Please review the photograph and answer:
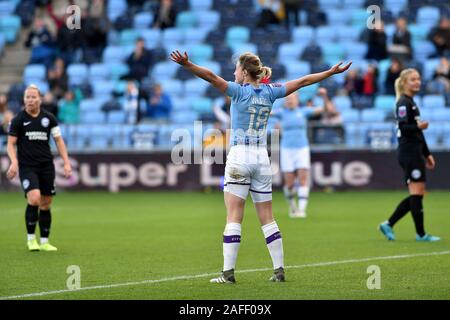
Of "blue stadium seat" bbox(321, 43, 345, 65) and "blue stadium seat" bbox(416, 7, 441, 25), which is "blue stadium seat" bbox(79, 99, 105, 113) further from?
"blue stadium seat" bbox(416, 7, 441, 25)

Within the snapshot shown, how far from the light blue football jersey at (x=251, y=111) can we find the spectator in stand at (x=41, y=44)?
21100 mm

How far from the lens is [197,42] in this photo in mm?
30266

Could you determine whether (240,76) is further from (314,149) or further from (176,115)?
(176,115)

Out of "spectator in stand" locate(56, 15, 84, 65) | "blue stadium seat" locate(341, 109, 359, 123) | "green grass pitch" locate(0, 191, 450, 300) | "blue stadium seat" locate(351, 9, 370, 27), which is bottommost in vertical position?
"green grass pitch" locate(0, 191, 450, 300)

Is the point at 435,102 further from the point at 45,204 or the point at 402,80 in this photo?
the point at 45,204

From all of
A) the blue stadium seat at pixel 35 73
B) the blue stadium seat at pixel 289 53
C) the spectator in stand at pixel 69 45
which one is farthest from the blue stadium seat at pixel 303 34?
the blue stadium seat at pixel 35 73

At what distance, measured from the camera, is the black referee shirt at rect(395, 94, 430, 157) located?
14.3 meters

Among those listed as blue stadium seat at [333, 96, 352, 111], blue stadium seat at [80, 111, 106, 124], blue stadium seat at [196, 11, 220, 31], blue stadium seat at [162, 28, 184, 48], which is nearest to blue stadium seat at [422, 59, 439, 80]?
blue stadium seat at [333, 96, 352, 111]

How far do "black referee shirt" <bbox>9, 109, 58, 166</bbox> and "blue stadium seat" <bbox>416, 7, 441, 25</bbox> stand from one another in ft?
59.6

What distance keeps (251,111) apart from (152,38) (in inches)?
821

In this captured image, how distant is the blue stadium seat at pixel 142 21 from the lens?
31359 mm

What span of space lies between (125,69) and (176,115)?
304cm

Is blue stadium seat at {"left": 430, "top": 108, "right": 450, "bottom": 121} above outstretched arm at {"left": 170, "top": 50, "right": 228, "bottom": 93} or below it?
above

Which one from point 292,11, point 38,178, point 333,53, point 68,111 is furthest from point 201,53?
point 38,178
